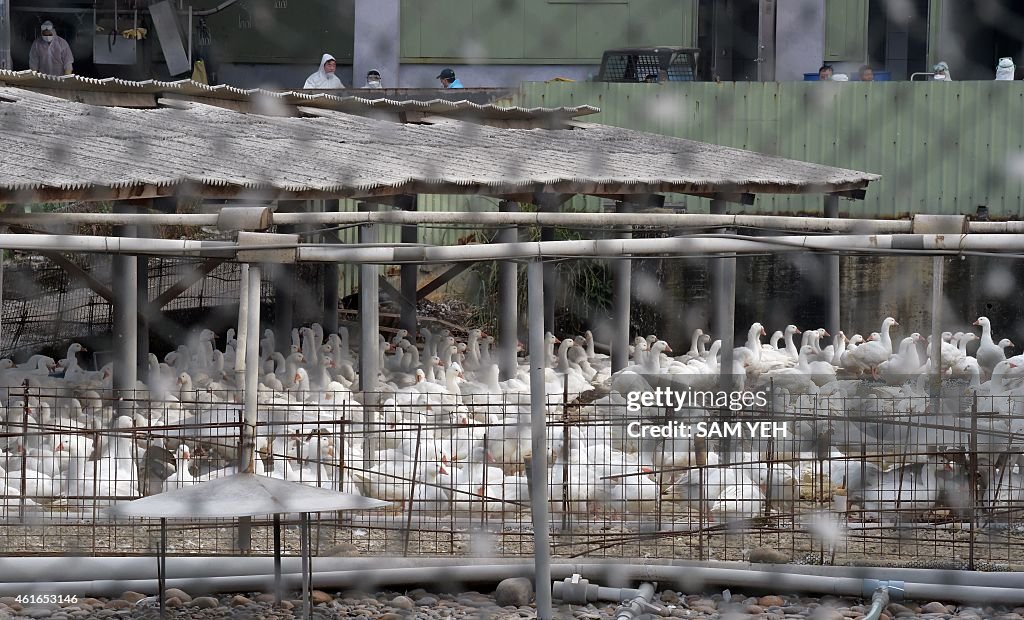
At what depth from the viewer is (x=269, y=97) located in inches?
151

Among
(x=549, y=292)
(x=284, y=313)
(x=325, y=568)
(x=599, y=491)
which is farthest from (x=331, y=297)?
(x=325, y=568)

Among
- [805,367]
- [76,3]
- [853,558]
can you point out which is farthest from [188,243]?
[76,3]

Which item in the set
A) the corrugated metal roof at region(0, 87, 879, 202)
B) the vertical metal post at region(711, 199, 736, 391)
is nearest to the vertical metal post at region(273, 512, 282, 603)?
the corrugated metal roof at region(0, 87, 879, 202)

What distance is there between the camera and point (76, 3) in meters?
4.48

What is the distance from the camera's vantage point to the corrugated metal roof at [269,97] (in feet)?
11.3

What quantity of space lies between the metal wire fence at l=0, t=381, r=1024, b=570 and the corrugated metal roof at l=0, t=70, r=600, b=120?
911mm

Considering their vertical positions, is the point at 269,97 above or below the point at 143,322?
above

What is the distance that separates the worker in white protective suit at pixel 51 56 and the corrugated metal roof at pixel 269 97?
30.3 inches

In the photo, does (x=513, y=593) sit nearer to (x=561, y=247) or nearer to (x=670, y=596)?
(x=670, y=596)

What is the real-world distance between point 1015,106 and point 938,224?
365 cm

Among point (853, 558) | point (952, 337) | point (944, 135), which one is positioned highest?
point (944, 135)

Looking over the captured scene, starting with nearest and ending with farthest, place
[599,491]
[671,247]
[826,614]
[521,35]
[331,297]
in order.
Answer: [671,247], [826,614], [599,491], [521,35], [331,297]

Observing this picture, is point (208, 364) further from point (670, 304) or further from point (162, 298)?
point (670, 304)

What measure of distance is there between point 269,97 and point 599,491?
1.82 metres
